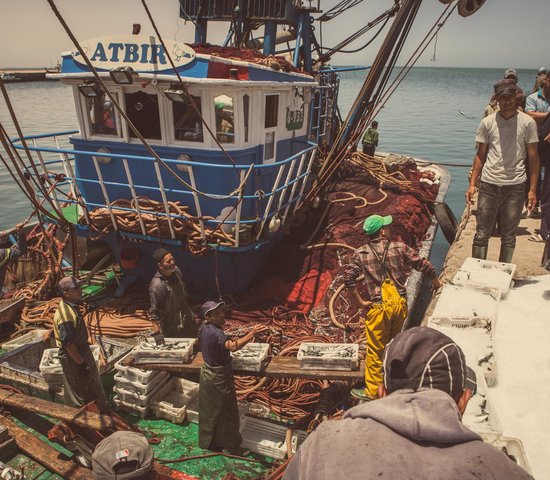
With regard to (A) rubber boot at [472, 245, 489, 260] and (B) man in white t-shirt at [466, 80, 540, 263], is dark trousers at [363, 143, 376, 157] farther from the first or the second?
(A) rubber boot at [472, 245, 489, 260]

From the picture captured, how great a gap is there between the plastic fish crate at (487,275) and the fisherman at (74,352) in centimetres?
396

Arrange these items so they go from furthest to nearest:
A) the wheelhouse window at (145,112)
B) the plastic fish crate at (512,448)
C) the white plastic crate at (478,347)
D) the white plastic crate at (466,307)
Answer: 1. the wheelhouse window at (145,112)
2. the white plastic crate at (466,307)
3. the white plastic crate at (478,347)
4. the plastic fish crate at (512,448)

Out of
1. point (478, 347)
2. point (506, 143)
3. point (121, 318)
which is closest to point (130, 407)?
point (121, 318)

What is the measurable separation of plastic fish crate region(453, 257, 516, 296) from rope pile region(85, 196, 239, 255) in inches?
125

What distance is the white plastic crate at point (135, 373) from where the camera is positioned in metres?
4.99

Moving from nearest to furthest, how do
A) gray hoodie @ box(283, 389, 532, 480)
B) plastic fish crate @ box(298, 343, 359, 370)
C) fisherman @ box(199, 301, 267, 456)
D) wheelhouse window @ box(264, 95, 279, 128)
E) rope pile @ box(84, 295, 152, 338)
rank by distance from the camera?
gray hoodie @ box(283, 389, 532, 480)
fisherman @ box(199, 301, 267, 456)
plastic fish crate @ box(298, 343, 359, 370)
rope pile @ box(84, 295, 152, 338)
wheelhouse window @ box(264, 95, 279, 128)

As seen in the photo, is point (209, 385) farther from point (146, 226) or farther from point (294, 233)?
point (294, 233)

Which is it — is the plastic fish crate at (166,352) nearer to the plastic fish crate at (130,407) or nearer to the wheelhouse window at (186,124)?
the plastic fish crate at (130,407)

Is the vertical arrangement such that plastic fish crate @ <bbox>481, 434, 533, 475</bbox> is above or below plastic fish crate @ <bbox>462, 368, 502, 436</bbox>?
above

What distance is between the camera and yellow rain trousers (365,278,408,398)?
432cm

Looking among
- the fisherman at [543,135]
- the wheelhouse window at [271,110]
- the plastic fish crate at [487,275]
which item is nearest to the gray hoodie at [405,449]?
the plastic fish crate at [487,275]

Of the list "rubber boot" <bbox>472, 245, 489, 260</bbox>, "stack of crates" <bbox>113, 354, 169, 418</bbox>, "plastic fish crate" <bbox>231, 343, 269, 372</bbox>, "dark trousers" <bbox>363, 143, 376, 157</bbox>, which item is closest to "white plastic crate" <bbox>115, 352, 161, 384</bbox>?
"stack of crates" <bbox>113, 354, 169, 418</bbox>

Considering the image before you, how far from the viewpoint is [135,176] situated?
7402 mm

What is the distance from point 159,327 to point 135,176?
2.89 meters
